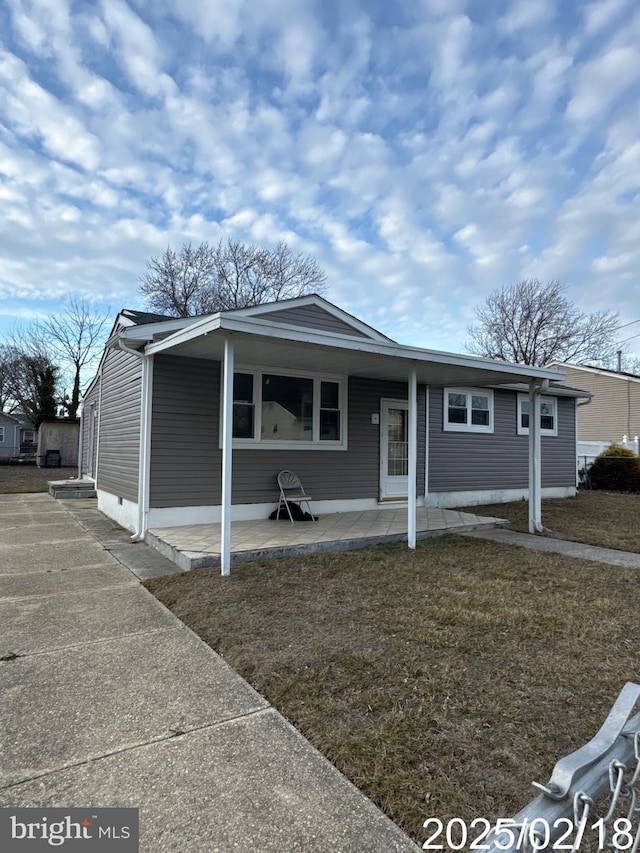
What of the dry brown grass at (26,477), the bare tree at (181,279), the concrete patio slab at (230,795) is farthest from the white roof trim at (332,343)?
the bare tree at (181,279)

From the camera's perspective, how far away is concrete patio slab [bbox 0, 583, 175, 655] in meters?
3.27

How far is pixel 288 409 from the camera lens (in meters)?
7.71

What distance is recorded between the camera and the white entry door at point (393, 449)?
8734mm

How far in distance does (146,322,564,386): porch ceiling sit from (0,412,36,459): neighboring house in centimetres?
3366

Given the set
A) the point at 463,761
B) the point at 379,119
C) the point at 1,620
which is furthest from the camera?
the point at 379,119

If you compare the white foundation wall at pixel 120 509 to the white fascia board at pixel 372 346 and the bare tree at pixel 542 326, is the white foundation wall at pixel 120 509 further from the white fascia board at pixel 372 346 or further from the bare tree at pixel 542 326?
the bare tree at pixel 542 326

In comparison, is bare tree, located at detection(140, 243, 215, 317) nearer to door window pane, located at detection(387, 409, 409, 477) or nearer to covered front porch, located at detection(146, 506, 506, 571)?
door window pane, located at detection(387, 409, 409, 477)

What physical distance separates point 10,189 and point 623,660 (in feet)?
41.2

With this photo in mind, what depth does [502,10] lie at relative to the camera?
21.2 ft

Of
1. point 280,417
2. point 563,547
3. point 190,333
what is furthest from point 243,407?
point 563,547

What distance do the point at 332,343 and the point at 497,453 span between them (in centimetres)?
706

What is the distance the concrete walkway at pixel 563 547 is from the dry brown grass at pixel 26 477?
11417mm

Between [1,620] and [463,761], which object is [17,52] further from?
[463,761]

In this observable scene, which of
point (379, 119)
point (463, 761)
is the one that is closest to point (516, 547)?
point (463, 761)
